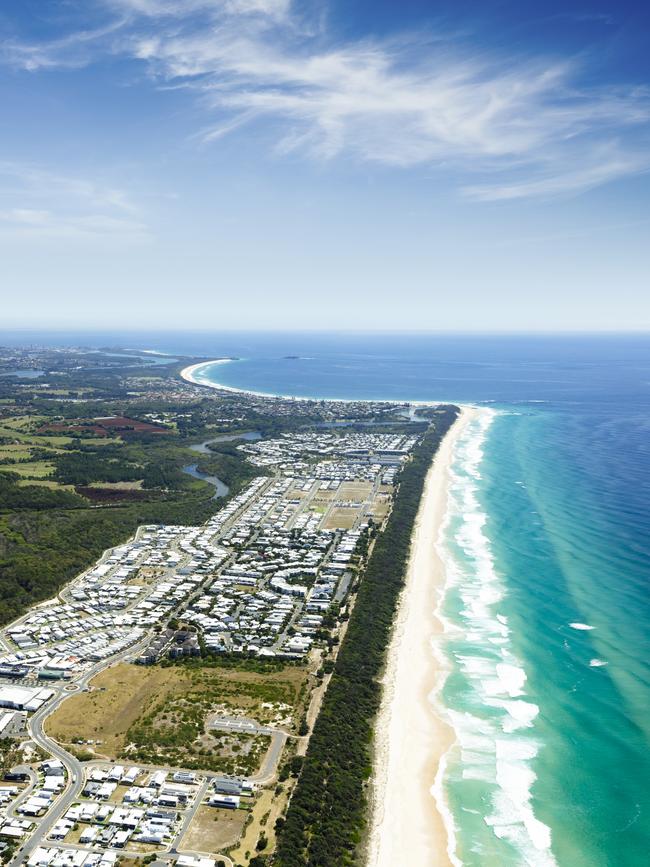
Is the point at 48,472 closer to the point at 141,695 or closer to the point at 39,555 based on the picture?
the point at 39,555

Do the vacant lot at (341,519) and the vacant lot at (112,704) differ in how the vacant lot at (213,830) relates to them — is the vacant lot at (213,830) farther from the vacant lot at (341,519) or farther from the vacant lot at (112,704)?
the vacant lot at (341,519)

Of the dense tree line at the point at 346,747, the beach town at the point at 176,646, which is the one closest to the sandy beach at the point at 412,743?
the dense tree line at the point at 346,747

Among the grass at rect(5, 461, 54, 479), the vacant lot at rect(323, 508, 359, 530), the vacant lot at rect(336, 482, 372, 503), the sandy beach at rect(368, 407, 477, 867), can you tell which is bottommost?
the sandy beach at rect(368, 407, 477, 867)

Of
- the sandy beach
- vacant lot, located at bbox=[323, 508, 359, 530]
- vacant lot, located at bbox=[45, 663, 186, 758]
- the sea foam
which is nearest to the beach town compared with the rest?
vacant lot, located at bbox=[323, 508, 359, 530]

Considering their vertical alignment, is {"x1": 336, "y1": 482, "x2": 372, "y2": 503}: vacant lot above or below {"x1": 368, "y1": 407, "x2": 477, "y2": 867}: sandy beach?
above

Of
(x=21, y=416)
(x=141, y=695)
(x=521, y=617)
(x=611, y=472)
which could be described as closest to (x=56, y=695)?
(x=141, y=695)

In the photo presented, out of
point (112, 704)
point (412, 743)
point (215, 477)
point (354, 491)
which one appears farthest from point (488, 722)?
point (215, 477)

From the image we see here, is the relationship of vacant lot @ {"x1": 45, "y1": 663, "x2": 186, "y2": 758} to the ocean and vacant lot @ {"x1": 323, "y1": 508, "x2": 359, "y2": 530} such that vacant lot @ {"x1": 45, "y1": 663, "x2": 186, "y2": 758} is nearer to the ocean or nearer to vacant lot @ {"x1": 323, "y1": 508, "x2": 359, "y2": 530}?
the ocean
